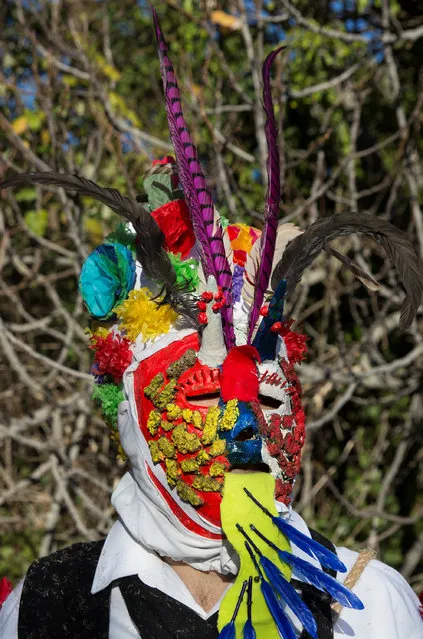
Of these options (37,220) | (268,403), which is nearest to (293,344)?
(268,403)

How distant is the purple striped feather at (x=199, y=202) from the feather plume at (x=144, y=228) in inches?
2.6

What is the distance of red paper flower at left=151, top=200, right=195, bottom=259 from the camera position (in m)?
1.58

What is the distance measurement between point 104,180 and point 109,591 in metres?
2.32

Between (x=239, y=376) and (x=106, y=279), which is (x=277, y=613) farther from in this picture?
(x=106, y=279)

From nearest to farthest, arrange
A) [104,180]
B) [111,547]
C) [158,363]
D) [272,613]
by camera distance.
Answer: [272,613] → [158,363] → [111,547] → [104,180]

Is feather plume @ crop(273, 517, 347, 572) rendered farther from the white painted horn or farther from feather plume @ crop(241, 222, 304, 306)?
feather plume @ crop(241, 222, 304, 306)

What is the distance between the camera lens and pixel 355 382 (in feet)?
9.77

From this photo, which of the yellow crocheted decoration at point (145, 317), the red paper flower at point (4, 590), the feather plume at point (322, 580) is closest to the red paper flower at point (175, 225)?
the yellow crocheted decoration at point (145, 317)

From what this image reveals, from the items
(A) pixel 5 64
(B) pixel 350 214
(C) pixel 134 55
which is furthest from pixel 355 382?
(C) pixel 134 55

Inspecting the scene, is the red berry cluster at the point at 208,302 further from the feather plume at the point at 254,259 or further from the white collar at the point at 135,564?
the white collar at the point at 135,564

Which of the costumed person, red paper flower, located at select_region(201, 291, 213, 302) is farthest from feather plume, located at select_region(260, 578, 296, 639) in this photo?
red paper flower, located at select_region(201, 291, 213, 302)

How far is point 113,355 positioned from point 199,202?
332mm

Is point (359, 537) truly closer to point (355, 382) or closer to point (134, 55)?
point (355, 382)

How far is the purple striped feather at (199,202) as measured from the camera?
146 cm
